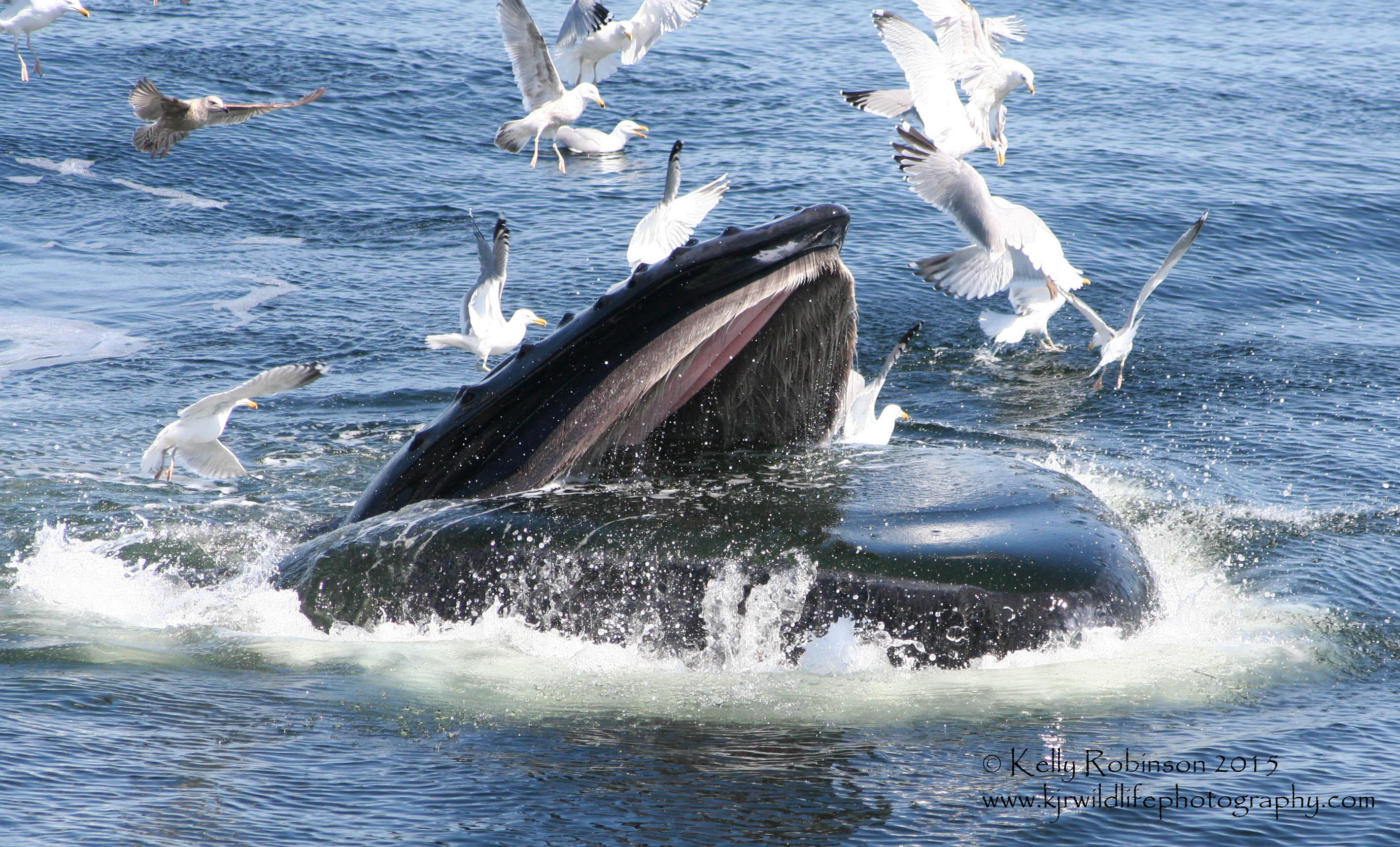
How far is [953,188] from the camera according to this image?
1224 cm

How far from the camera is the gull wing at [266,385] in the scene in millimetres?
7363

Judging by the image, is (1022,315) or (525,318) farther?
(1022,315)

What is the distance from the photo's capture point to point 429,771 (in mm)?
4891

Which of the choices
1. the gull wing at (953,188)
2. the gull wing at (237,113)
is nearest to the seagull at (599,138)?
the gull wing at (237,113)

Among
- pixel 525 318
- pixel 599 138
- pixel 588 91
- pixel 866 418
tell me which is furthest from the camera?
pixel 599 138

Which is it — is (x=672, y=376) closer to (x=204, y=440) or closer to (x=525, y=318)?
(x=204, y=440)

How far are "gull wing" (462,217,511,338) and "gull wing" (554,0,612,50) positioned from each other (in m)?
5.60

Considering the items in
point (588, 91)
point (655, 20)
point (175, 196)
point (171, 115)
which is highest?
point (655, 20)

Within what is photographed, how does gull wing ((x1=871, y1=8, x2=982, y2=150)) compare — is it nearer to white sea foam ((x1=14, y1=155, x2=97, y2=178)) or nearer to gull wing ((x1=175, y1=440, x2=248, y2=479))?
gull wing ((x1=175, y1=440, x2=248, y2=479))

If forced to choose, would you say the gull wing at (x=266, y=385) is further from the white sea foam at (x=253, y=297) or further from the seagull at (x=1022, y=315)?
the seagull at (x=1022, y=315)

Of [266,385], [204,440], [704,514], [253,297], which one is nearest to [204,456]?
[204,440]

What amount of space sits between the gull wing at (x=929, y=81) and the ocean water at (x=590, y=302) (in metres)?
1.48

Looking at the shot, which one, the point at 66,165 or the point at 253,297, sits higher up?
the point at 66,165

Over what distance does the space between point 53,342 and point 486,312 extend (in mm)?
3672
